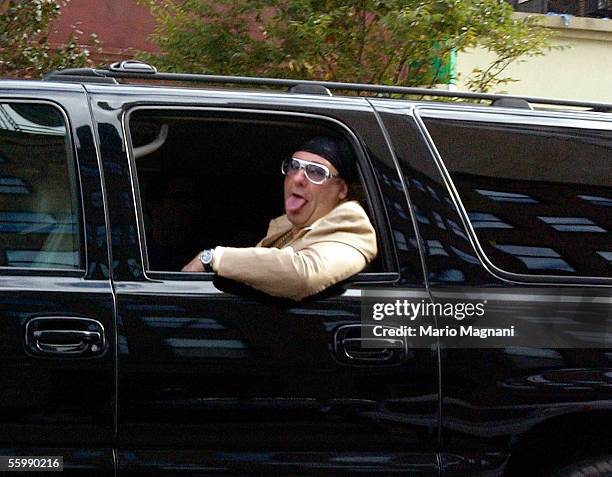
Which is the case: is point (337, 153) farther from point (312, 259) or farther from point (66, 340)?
point (66, 340)

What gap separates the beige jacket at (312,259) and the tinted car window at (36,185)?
442 mm

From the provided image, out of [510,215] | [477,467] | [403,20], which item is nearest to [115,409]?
[477,467]

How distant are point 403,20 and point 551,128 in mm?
4877

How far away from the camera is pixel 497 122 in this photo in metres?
3.44

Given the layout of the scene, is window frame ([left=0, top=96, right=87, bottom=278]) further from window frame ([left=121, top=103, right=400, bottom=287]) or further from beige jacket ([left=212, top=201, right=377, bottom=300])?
beige jacket ([left=212, top=201, right=377, bottom=300])

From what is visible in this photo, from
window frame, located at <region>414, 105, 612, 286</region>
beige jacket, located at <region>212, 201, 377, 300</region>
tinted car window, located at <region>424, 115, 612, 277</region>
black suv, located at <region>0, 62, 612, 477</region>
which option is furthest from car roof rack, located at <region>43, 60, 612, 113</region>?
beige jacket, located at <region>212, 201, 377, 300</region>

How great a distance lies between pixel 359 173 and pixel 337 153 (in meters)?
0.14

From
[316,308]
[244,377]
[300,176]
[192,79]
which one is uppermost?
[192,79]

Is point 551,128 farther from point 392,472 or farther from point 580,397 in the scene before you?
point 392,472

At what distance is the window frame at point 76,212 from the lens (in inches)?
120

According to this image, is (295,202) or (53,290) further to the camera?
(295,202)

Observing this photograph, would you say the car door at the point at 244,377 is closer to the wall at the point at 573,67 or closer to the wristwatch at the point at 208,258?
the wristwatch at the point at 208,258

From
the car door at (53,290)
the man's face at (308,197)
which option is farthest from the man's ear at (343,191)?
the car door at (53,290)

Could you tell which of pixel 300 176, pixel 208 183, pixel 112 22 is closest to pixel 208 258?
pixel 300 176
